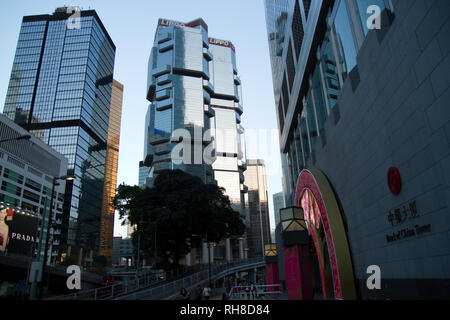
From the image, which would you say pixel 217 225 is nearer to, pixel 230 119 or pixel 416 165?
pixel 416 165

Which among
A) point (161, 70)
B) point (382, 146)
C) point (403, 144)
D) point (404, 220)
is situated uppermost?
point (161, 70)

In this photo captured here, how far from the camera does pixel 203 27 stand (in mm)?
176625

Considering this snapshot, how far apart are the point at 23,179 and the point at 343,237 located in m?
101

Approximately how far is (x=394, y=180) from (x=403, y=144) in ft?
5.43

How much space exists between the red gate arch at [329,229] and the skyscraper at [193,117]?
96579 millimetres

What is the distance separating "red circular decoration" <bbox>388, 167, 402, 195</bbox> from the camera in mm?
12440

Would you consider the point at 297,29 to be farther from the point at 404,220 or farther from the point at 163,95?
the point at 163,95

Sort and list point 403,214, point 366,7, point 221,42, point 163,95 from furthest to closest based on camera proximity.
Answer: point 221,42
point 163,95
point 366,7
point 403,214

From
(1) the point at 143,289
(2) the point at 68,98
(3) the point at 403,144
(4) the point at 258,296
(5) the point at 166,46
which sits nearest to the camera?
(3) the point at 403,144

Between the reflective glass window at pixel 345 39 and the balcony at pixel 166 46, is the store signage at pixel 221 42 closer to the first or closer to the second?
the balcony at pixel 166 46

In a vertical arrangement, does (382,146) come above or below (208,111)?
below

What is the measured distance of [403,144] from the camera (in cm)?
1185

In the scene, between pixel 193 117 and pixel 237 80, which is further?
pixel 237 80

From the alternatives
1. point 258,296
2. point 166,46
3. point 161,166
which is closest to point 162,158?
point 161,166
